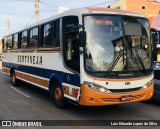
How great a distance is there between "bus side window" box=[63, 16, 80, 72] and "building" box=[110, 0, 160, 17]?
39241 mm

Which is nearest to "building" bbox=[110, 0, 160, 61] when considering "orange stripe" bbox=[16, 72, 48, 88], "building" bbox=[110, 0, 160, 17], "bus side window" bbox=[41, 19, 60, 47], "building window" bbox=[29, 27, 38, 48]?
"building" bbox=[110, 0, 160, 17]

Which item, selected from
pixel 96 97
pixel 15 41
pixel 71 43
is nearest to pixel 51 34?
pixel 71 43

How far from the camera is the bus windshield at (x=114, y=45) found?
7.97 m

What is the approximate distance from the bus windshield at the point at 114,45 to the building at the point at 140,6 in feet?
130

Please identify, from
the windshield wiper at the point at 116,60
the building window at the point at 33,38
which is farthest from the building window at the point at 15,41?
the windshield wiper at the point at 116,60

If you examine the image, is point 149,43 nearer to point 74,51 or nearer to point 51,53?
point 74,51

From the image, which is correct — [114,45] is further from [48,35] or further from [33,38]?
[33,38]

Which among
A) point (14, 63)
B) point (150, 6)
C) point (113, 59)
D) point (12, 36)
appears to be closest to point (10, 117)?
point (113, 59)

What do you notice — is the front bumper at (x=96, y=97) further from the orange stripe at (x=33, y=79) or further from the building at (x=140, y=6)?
the building at (x=140, y=6)

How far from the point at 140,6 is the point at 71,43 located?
143 feet

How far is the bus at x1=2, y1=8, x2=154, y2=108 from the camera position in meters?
7.93

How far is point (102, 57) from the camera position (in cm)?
796

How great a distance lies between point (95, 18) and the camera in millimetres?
8148

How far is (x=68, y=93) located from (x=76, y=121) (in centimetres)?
102
